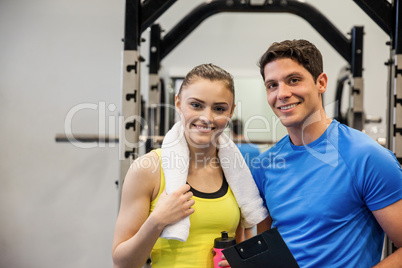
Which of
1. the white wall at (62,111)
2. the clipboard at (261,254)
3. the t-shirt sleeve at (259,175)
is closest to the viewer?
the clipboard at (261,254)

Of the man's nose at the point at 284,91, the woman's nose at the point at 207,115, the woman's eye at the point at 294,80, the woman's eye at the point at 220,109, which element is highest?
the woman's eye at the point at 294,80

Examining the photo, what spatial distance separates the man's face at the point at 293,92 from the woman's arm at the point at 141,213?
19.0 inches

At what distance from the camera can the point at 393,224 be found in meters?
1.12

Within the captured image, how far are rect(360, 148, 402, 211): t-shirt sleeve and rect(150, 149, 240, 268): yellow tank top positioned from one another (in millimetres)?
514

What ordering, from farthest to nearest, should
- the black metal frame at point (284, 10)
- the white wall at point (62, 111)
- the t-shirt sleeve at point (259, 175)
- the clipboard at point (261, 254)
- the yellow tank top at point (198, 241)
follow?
the white wall at point (62, 111) → the black metal frame at point (284, 10) → the t-shirt sleeve at point (259, 175) → the yellow tank top at point (198, 241) → the clipboard at point (261, 254)

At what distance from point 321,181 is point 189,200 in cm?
50

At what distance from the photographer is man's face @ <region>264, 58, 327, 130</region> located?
1271mm

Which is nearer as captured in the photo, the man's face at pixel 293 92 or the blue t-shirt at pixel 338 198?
the blue t-shirt at pixel 338 198

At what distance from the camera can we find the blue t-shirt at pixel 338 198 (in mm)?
1131

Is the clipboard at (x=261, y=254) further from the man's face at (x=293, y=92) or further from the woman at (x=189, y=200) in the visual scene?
the man's face at (x=293, y=92)

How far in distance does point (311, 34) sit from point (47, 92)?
337cm

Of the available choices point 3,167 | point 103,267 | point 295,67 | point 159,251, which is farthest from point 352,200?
point 3,167

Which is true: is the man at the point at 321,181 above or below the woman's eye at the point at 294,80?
below

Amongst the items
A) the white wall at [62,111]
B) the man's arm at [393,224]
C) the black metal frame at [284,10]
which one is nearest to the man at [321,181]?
the man's arm at [393,224]
